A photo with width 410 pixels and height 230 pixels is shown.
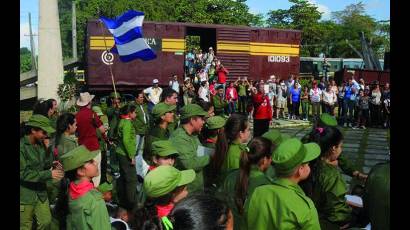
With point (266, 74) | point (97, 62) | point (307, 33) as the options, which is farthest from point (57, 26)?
point (307, 33)

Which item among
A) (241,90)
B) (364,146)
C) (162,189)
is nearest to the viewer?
(162,189)

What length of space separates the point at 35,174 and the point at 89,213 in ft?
5.47

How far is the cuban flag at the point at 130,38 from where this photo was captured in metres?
10.4

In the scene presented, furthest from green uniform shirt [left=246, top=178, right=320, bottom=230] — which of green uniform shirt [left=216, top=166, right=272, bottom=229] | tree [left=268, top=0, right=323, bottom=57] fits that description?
tree [left=268, top=0, right=323, bottom=57]

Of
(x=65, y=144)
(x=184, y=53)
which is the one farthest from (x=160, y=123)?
(x=184, y=53)

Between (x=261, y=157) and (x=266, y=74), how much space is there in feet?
66.6

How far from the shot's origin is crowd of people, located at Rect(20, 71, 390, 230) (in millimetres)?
3043

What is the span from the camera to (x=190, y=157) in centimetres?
487

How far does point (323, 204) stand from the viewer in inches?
152

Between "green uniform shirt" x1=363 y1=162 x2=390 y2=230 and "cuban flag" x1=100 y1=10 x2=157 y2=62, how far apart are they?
7.61 metres

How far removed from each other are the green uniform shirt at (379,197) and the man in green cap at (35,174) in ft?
9.06

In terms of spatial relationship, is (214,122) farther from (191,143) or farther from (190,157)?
(190,157)

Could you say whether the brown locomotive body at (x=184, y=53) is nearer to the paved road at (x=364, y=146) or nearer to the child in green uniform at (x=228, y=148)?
the paved road at (x=364, y=146)

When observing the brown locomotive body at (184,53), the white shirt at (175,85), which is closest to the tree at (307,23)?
the brown locomotive body at (184,53)
